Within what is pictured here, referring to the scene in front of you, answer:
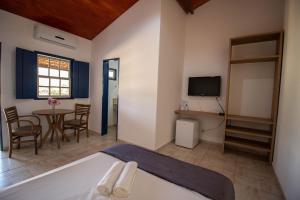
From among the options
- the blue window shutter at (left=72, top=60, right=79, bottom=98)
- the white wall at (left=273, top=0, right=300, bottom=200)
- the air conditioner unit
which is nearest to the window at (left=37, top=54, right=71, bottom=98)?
the blue window shutter at (left=72, top=60, right=79, bottom=98)

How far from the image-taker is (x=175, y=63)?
366cm

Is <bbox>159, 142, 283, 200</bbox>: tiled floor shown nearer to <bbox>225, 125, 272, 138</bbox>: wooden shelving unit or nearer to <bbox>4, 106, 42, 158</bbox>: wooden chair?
<bbox>225, 125, 272, 138</bbox>: wooden shelving unit

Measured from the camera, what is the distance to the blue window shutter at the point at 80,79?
13.0ft

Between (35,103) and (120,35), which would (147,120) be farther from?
(35,103)

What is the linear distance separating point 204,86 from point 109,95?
2.90 metres

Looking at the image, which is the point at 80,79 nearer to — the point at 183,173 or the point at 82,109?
the point at 82,109

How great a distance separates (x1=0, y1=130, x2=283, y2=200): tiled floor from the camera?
2.01 metres

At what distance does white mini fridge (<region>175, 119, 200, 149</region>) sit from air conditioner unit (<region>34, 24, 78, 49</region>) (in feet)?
10.9

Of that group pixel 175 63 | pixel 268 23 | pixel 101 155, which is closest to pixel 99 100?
pixel 175 63

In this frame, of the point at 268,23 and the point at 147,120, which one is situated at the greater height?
the point at 268,23

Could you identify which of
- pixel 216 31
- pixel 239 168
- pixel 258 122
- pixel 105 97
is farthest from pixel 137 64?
pixel 239 168

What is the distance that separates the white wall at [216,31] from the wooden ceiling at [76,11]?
464 millimetres

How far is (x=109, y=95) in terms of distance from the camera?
4.79 metres

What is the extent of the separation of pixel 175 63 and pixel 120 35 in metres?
1.51
